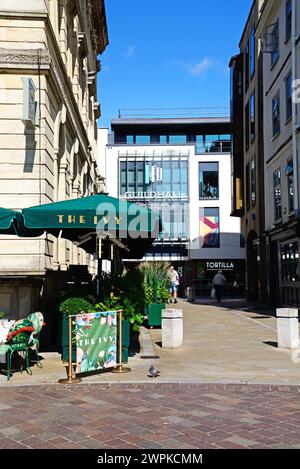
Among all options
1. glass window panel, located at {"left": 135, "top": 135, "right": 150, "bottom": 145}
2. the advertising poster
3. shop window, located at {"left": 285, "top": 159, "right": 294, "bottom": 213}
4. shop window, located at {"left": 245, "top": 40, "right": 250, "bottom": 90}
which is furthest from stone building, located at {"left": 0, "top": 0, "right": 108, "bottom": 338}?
glass window panel, located at {"left": 135, "top": 135, "right": 150, "bottom": 145}

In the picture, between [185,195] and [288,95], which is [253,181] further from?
[185,195]

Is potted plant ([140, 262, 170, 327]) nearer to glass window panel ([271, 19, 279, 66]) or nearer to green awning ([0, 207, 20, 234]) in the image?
green awning ([0, 207, 20, 234])

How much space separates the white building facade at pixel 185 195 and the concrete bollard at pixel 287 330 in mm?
31241

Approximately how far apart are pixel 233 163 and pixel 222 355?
21.8 meters

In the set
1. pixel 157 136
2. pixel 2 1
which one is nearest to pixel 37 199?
pixel 2 1

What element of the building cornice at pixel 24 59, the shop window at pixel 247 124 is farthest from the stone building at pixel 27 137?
the shop window at pixel 247 124

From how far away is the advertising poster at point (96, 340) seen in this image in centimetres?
790

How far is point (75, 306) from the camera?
9164mm

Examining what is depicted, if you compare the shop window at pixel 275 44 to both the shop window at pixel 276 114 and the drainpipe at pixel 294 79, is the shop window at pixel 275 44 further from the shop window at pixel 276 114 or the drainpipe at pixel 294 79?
the drainpipe at pixel 294 79

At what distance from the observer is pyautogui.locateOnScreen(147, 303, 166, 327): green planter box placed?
15.0 m

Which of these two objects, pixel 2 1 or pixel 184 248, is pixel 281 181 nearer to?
pixel 2 1

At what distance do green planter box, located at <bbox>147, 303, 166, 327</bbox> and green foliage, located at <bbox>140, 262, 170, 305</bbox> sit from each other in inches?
7.6

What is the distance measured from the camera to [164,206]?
4372 centimetres

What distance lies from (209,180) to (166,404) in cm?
3904
